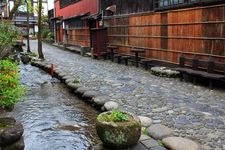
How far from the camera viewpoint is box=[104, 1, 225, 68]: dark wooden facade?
12.2 meters

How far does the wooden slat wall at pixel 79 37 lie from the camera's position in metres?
30.5

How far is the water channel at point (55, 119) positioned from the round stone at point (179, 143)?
1.92 m

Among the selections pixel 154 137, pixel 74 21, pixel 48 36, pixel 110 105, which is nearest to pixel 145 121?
pixel 154 137

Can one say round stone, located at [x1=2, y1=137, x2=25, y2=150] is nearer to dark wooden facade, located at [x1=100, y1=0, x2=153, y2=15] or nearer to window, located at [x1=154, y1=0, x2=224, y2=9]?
window, located at [x1=154, y1=0, x2=224, y2=9]

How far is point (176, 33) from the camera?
48.9 feet

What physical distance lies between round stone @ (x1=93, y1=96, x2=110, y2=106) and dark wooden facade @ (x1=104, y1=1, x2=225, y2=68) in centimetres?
483

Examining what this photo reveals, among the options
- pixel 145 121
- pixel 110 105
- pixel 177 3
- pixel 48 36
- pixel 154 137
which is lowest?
pixel 154 137

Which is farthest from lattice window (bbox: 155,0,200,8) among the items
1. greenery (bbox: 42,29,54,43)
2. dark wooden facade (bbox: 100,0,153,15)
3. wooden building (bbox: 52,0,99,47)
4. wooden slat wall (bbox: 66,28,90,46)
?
greenery (bbox: 42,29,54,43)

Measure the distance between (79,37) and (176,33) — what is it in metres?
19.7

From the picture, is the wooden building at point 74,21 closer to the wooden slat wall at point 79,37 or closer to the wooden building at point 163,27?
the wooden slat wall at point 79,37

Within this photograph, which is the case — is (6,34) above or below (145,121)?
above

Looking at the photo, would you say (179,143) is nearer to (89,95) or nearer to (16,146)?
(16,146)

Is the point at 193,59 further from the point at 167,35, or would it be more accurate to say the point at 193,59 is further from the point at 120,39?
→ the point at 120,39

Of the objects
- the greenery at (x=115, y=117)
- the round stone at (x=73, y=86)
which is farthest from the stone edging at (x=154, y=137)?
the round stone at (x=73, y=86)
